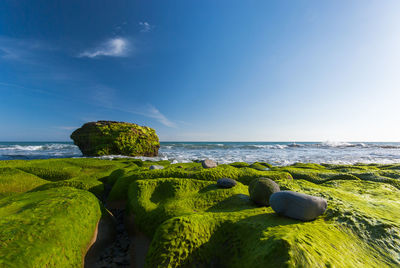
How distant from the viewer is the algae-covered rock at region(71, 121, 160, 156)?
1445 cm

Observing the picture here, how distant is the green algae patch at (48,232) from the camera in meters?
1.20

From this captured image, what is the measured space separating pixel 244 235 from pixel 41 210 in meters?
2.02

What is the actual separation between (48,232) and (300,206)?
2183 mm

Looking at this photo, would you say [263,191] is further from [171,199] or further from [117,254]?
[117,254]

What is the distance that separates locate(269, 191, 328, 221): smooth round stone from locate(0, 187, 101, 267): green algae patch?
1863mm

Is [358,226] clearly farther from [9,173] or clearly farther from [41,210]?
[9,173]

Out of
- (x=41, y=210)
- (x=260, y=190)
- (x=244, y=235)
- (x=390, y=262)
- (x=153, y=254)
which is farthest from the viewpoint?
(x=260, y=190)

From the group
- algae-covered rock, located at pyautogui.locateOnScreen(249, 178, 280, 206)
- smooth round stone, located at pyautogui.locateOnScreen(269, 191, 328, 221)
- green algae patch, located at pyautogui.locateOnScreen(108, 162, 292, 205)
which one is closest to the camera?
smooth round stone, located at pyautogui.locateOnScreen(269, 191, 328, 221)

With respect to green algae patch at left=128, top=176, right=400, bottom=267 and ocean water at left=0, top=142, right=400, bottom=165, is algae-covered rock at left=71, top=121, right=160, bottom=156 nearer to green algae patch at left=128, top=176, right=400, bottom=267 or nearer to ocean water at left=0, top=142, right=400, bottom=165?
ocean water at left=0, top=142, right=400, bottom=165

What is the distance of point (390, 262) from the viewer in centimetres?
111

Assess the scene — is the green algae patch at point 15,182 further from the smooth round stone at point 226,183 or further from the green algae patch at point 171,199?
the smooth round stone at point 226,183

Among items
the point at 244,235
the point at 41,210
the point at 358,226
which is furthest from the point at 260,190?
the point at 41,210

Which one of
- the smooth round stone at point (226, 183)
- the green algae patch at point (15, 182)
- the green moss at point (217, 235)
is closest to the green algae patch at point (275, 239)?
the green moss at point (217, 235)

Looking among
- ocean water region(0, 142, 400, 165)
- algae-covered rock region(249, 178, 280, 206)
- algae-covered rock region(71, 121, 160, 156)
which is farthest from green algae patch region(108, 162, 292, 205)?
algae-covered rock region(71, 121, 160, 156)
